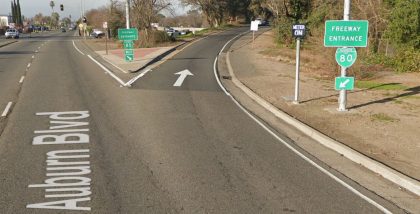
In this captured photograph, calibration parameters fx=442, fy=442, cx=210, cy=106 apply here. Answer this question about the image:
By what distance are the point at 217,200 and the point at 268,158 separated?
2.24m

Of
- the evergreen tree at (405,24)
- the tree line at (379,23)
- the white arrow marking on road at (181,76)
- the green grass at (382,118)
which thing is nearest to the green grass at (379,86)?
the tree line at (379,23)

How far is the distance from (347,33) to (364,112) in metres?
2.20

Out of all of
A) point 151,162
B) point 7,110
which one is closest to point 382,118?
point 151,162

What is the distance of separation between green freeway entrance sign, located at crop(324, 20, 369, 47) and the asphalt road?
3.14m

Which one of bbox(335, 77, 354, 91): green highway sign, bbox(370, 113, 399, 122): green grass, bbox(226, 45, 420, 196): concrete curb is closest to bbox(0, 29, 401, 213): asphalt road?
bbox(226, 45, 420, 196): concrete curb

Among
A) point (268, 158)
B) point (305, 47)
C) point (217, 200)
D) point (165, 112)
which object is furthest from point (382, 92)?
point (305, 47)

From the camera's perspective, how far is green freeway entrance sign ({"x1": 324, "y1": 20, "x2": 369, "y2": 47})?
11750 mm

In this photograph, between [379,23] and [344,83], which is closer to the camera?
[344,83]

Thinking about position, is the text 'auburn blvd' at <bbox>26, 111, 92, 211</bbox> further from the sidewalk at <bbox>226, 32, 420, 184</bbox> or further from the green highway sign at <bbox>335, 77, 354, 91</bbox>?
the green highway sign at <bbox>335, 77, 354, 91</bbox>

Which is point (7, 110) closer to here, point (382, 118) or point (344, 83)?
point (344, 83)

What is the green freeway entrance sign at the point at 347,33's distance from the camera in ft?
38.5

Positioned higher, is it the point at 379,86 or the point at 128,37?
the point at 128,37

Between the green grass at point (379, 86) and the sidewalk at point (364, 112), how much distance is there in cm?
24

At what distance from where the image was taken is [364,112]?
1209 cm
